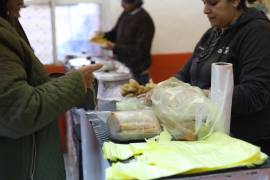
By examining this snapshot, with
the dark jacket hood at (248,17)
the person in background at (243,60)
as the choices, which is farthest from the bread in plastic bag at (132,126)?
the dark jacket hood at (248,17)

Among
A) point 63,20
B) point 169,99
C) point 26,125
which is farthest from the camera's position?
point 63,20

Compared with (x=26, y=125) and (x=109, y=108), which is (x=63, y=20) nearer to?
(x=109, y=108)

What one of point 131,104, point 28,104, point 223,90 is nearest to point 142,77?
point 131,104

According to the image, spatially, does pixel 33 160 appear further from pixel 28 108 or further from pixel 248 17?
pixel 248 17

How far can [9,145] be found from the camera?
1.12 meters

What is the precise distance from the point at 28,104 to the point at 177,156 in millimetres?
391

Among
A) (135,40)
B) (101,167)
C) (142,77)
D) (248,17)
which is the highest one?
(248,17)

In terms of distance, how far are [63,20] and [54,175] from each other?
2445 mm

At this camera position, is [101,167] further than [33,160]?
Yes

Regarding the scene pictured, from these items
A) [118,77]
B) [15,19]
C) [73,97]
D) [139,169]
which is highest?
[15,19]

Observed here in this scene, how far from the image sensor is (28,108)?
97 centimetres

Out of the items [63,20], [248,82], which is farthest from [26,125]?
[63,20]

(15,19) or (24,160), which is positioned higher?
(15,19)

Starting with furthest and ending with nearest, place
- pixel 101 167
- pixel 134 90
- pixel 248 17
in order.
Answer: pixel 134 90 < pixel 248 17 < pixel 101 167
